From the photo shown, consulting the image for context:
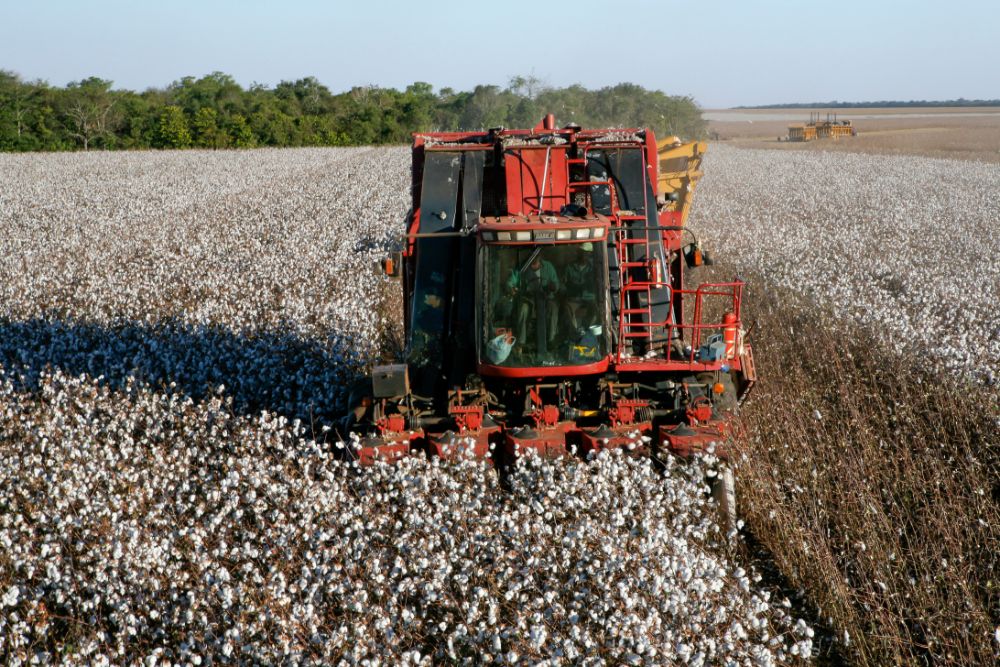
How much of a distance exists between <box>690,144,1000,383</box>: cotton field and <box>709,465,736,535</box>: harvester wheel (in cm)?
390

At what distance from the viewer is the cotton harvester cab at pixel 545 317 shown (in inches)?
287

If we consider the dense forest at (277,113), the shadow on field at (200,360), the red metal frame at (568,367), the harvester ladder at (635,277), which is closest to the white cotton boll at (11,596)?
the red metal frame at (568,367)

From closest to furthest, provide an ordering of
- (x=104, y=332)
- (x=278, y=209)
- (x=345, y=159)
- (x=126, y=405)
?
1. (x=126, y=405)
2. (x=104, y=332)
3. (x=278, y=209)
4. (x=345, y=159)

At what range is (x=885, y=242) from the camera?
19.5 m

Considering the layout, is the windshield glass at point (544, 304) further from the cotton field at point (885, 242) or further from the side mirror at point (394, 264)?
the cotton field at point (885, 242)

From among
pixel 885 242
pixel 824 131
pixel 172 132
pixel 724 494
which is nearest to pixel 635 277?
pixel 724 494

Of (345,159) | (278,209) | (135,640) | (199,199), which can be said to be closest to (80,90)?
(345,159)

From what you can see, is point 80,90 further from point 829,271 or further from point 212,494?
point 212,494

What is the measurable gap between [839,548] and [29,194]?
30.3 m

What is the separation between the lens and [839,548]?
662 centimetres

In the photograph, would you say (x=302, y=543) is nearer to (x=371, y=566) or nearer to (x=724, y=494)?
(x=371, y=566)

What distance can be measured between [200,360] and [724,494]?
6922 mm

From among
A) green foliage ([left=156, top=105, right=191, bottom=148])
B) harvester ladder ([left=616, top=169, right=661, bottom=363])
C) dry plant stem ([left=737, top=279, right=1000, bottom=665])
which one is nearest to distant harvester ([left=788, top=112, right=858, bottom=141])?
green foliage ([left=156, top=105, right=191, bottom=148])

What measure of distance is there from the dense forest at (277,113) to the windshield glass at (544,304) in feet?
157
